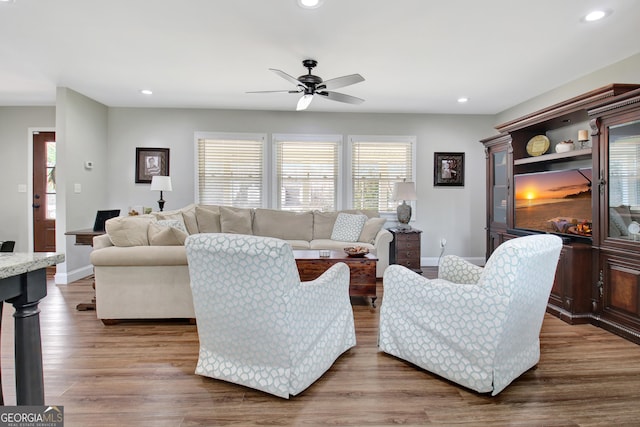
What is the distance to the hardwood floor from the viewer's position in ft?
5.73

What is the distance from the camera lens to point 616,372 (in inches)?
87.7

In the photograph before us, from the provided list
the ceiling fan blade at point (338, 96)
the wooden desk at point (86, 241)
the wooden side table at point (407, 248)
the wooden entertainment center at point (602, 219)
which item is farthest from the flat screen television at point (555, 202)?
the wooden desk at point (86, 241)

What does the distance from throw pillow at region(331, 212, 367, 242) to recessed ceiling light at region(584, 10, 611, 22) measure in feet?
10.4

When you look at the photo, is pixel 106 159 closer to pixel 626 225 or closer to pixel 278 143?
pixel 278 143

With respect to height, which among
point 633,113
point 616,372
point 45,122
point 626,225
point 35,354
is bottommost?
point 616,372

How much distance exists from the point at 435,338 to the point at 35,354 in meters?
1.98

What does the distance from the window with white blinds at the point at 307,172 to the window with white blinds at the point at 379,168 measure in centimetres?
34

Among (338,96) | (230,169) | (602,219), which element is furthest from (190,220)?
(602,219)

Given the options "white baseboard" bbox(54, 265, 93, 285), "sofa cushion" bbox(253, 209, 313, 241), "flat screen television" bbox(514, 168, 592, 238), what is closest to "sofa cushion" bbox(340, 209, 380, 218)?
"sofa cushion" bbox(253, 209, 313, 241)

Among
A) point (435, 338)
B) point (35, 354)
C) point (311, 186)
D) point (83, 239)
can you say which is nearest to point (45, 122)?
point (83, 239)

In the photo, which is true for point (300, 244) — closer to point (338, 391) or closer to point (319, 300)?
point (319, 300)

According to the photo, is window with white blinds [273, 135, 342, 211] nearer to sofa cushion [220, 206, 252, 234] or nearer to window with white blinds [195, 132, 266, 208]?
window with white blinds [195, 132, 266, 208]

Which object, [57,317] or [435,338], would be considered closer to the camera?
[435,338]

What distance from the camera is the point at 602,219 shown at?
9.84ft
